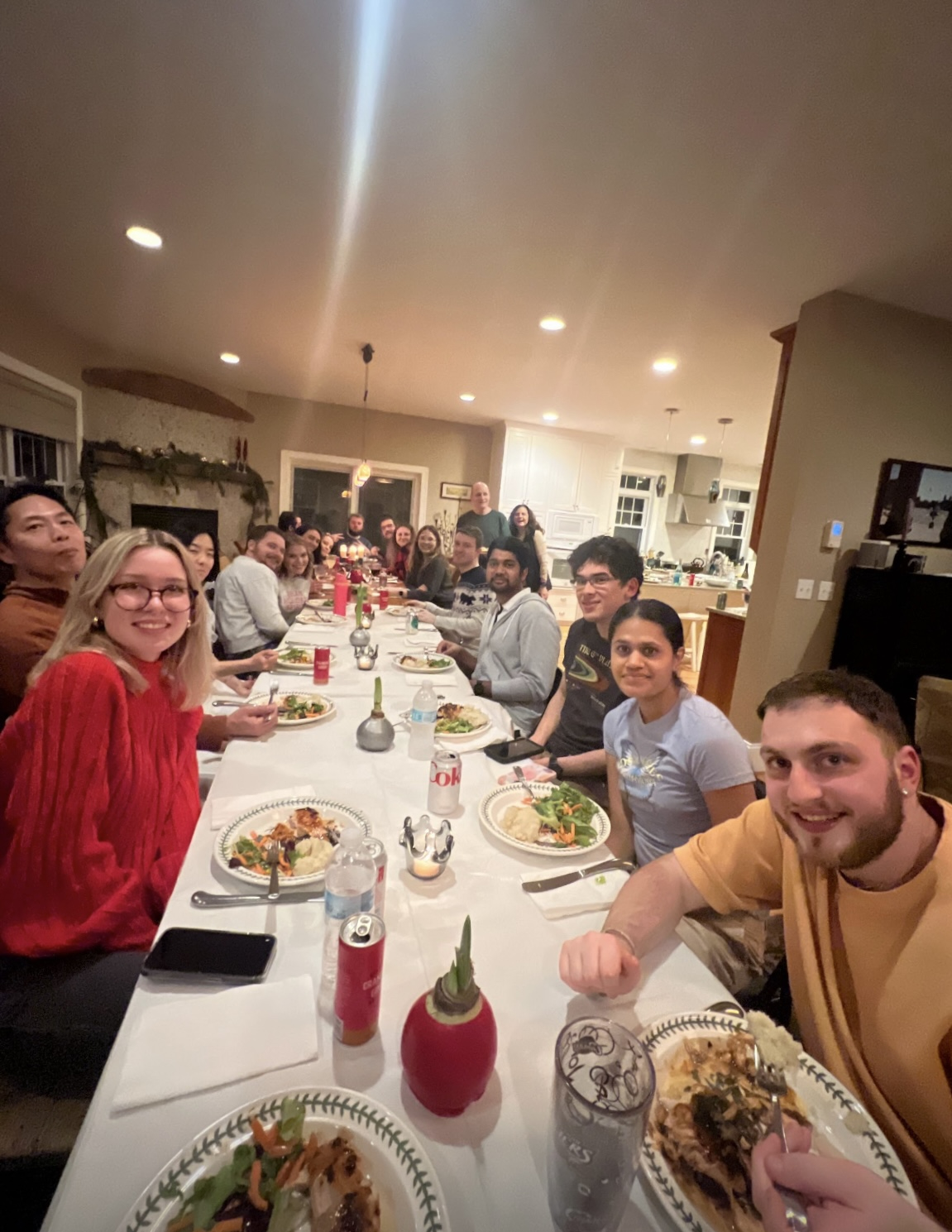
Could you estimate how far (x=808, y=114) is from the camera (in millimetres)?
1698

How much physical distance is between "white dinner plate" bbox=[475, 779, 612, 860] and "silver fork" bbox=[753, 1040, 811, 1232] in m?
0.46

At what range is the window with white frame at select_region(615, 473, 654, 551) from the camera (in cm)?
811

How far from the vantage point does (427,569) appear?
4.98 meters

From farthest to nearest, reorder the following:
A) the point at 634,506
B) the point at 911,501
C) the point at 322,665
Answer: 1. the point at 634,506
2. the point at 911,501
3. the point at 322,665

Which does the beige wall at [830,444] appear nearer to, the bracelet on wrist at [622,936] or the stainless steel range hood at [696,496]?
the bracelet on wrist at [622,936]

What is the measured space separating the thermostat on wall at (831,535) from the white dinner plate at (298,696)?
2947mm

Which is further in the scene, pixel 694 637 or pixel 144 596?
pixel 694 637

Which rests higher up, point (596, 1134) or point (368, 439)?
point (368, 439)

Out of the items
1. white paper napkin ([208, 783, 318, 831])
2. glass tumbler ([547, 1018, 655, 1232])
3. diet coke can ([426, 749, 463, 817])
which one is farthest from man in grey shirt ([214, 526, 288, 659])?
glass tumbler ([547, 1018, 655, 1232])

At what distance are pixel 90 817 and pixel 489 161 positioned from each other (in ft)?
8.40

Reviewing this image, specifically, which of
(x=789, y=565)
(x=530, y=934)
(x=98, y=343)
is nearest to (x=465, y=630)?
(x=789, y=565)

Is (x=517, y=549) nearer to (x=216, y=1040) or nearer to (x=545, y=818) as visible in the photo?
(x=545, y=818)

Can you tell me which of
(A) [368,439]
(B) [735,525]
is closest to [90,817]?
(A) [368,439]

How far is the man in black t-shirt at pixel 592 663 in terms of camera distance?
1.95m
